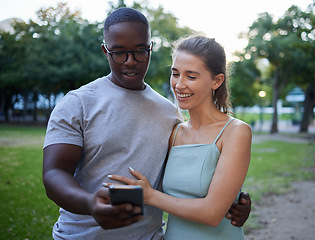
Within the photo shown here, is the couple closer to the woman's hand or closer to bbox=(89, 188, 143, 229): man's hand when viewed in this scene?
the woman's hand

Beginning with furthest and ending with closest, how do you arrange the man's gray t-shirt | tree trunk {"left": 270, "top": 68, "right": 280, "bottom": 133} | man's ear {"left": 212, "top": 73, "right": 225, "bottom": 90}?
tree trunk {"left": 270, "top": 68, "right": 280, "bottom": 133}
man's ear {"left": 212, "top": 73, "right": 225, "bottom": 90}
the man's gray t-shirt

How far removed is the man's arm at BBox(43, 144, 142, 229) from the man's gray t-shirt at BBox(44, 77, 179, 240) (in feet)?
0.25

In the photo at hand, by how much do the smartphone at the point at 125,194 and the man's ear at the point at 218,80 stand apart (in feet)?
4.77

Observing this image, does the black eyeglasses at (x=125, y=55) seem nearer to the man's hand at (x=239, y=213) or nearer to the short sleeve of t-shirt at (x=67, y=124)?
the short sleeve of t-shirt at (x=67, y=124)

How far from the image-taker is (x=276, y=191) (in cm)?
934

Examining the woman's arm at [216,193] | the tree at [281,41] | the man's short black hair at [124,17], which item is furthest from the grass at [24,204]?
the tree at [281,41]

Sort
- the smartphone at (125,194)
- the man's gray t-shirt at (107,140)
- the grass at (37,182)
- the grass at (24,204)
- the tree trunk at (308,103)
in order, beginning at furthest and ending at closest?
the tree trunk at (308,103)
the grass at (37,182)
the grass at (24,204)
the man's gray t-shirt at (107,140)
the smartphone at (125,194)

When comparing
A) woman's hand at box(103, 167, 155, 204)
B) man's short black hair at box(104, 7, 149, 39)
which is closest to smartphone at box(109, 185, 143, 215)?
woman's hand at box(103, 167, 155, 204)

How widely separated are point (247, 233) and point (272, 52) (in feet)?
74.2

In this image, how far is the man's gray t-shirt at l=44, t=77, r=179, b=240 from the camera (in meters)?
2.04

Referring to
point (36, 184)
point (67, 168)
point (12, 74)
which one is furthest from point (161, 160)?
point (12, 74)

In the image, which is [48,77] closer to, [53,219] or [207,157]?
[53,219]

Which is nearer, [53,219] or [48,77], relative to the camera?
[53,219]

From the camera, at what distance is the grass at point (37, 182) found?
620 cm
